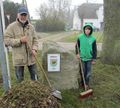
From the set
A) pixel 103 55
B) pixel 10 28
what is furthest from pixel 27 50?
pixel 103 55

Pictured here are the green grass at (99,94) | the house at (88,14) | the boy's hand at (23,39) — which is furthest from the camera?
the house at (88,14)

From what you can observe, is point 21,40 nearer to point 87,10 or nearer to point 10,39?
point 10,39

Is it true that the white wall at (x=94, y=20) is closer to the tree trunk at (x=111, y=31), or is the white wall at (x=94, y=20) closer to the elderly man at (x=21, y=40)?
the tree trunk at (x=111, y=31)

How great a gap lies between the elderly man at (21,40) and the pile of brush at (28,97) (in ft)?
2.64

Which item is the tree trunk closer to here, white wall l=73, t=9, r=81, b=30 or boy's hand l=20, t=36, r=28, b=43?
boy's hand l=20, t=36, r=28, b=43

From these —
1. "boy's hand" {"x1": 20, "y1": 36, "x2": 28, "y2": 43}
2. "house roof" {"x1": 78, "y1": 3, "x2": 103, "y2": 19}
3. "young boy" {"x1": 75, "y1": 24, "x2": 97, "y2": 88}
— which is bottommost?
"young boy" {"x1": 75, "y1": 24, "x2": 97, "y2": 88}

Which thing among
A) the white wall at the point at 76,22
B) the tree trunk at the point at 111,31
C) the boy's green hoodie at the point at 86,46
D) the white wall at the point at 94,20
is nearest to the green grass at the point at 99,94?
the boy's green hoodie at the point at 86,46

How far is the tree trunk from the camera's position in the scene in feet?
29.8

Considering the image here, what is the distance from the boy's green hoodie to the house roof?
51489mm

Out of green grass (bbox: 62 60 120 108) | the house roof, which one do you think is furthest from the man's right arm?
the house roof

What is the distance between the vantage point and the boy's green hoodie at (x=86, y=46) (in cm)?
589

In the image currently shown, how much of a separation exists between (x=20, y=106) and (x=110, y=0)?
6021 mm

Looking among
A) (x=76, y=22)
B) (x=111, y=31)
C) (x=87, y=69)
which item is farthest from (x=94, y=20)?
(x=87, y=69)

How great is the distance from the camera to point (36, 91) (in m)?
4.40
